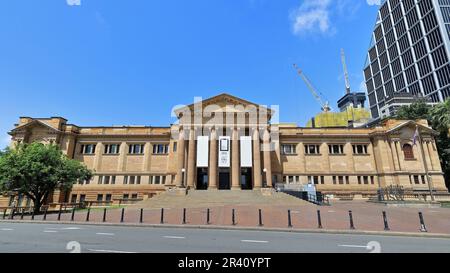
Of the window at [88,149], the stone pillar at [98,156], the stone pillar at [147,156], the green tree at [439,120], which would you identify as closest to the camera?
the green tree at [439,120]

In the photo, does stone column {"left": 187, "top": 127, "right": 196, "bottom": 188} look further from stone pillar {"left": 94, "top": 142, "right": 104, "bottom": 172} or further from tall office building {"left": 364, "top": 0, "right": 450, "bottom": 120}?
tall office building {"left": 364, "top": 0, "right": 450, "bottom": 120}

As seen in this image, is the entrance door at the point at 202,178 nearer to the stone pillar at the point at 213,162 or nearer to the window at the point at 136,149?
the stone pillar at the point at 213,162

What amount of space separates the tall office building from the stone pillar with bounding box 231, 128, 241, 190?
245 ft

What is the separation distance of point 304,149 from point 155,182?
30530 millimetres

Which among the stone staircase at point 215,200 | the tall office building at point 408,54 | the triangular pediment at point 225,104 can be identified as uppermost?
the tall office building at point 408,54

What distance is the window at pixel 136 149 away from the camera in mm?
48369

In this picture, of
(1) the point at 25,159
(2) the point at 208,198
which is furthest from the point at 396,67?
(1) the point at 25,159

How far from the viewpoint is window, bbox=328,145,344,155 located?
48219mm

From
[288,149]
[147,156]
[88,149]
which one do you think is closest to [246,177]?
[288,149]

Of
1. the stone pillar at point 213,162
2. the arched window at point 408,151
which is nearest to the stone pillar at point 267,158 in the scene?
the stone pillar at point 213,162

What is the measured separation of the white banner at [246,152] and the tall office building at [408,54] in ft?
239

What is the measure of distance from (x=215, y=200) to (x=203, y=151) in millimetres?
13359
